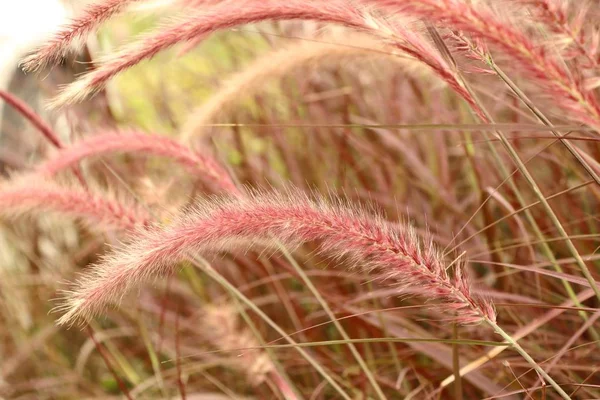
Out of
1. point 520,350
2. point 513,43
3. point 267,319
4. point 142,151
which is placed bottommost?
point 267,319

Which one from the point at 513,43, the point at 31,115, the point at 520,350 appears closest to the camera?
the point at 513,43

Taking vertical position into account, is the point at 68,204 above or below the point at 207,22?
below

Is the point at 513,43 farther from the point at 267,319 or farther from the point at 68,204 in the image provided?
the point at 68,204

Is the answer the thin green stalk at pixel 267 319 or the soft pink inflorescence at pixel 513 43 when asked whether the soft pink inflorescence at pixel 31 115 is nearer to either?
the thin green stalk at pixel 267 319

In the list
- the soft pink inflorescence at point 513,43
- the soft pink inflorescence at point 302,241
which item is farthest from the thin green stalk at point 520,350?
the soft pink inflorescence at point 513,43

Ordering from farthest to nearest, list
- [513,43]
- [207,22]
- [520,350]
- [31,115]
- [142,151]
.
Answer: [31,115] < [142,151] < [207,22] < [520,350] < [513,43]

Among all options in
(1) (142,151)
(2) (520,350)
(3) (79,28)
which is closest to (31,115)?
(1) (142,151)

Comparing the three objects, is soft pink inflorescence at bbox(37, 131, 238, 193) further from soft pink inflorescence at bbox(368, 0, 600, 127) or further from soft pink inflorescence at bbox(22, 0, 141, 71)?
soft pink inflorescence at bbox(368, 0, 600, 127)

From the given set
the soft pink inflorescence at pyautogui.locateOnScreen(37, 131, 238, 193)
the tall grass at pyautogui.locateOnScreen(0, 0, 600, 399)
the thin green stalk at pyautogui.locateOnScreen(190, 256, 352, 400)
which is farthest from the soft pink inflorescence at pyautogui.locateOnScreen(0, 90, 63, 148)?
the thin green stalk at pyautogui.locateOnScreen(190, 256, 352, 400)
